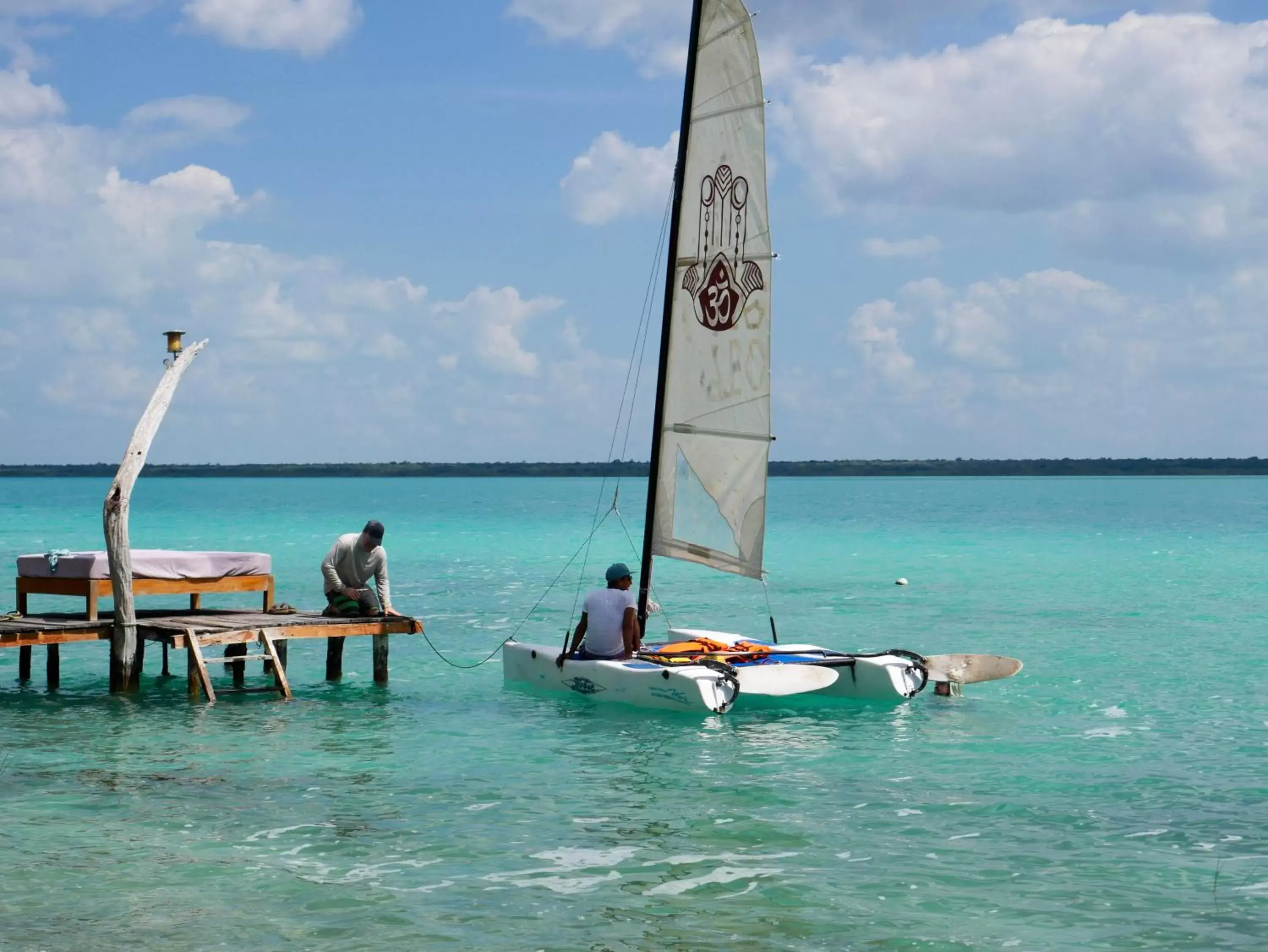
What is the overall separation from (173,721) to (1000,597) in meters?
26.0

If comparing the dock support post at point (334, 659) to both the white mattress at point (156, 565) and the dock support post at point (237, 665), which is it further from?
the white mattress at point (156, 565)

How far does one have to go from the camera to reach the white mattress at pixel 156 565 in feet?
59.6

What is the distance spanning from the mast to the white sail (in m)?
0.05

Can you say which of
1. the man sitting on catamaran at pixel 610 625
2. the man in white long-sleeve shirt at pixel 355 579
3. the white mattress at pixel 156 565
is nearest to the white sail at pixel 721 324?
the man sitting on catamaran at pixel 610 625

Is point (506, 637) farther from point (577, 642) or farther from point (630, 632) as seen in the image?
point (630, 632)

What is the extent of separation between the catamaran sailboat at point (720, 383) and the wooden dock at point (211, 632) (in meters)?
2.07

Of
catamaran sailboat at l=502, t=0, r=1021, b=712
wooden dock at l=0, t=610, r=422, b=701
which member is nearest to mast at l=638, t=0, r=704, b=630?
catamaran sailboat at l=502, t=0, r=1021, b=712

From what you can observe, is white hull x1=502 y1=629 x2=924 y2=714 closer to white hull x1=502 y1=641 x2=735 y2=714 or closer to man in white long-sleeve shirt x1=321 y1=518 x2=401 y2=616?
white hull x1=502 y1=641 x2=735 y2=714

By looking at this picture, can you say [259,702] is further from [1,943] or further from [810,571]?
[810,571]

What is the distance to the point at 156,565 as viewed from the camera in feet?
61.2

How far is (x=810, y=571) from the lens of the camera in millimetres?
49750

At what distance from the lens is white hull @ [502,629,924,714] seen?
16.5m

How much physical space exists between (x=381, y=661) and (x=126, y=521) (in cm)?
411

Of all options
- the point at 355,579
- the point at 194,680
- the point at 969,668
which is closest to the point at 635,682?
the point at 355,579
